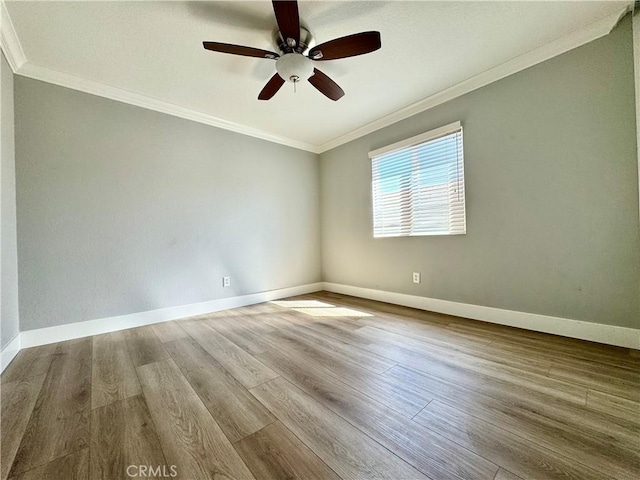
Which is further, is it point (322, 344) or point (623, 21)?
point (322, 344)

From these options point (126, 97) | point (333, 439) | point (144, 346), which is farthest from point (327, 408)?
point (126, 97)

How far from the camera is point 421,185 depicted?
2.70 m

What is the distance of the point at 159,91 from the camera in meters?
2.34

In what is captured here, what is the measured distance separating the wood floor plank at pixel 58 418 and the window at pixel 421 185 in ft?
9.63

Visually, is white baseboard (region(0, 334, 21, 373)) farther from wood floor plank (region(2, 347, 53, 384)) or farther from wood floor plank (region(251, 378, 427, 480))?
wood floor plank (region(251, 378, 427, 480))

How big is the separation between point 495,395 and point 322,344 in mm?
1082

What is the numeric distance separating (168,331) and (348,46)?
2766mm

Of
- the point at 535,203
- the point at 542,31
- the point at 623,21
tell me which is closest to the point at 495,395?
the point at 535,203

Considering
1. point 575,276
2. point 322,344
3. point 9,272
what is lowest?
point 322,344

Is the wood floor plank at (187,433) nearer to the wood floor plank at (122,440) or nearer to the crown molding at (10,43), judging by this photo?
the wood floor plank at (122,440)

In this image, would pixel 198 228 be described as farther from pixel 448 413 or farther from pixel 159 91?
pixel 448 413

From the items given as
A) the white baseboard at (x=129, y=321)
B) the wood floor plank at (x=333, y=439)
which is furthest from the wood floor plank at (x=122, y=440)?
the white baseboard at (x=129, y=321)

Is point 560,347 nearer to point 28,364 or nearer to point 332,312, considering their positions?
point 332,312

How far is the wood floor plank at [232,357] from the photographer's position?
1.40m
